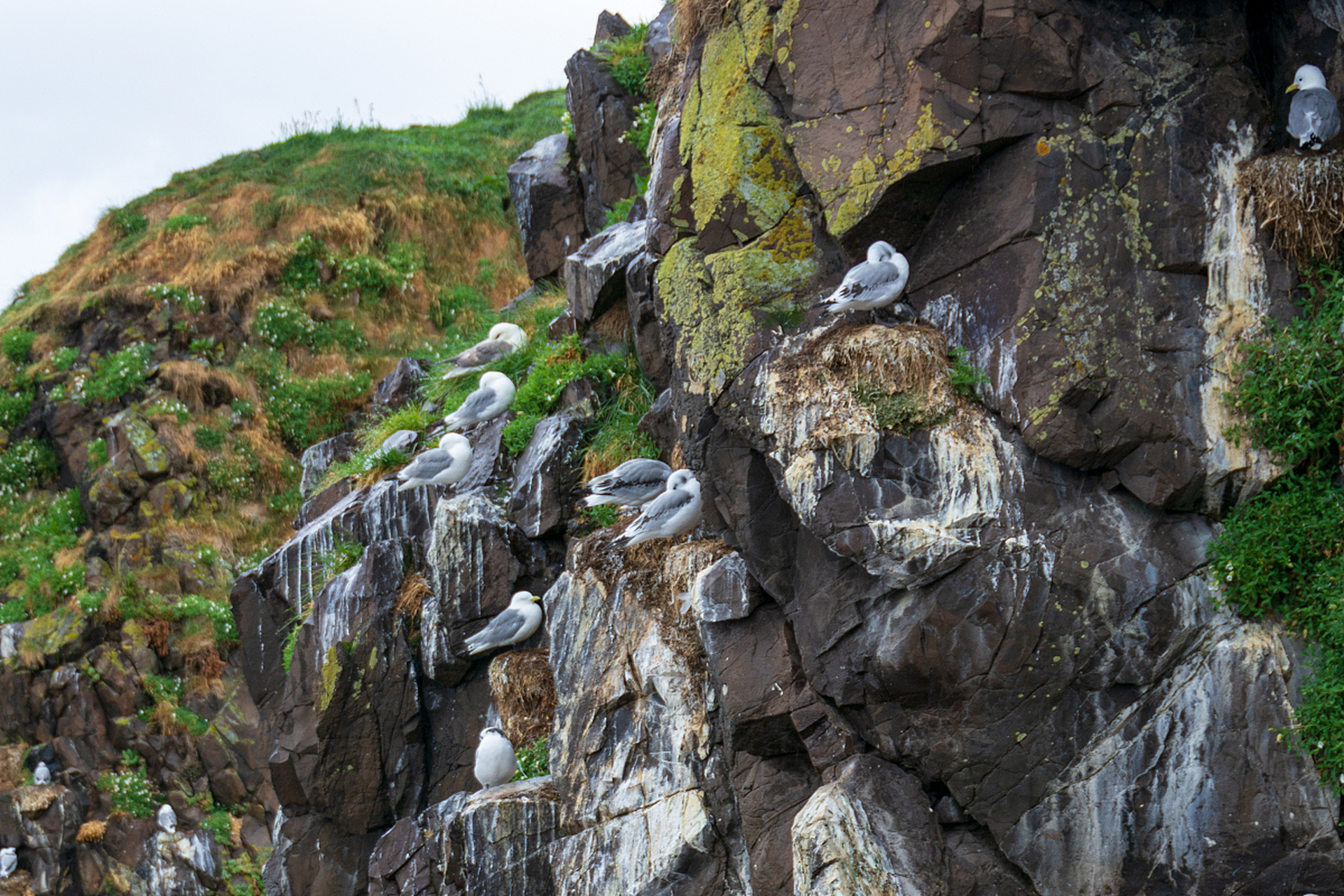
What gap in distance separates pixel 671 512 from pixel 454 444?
142 inches

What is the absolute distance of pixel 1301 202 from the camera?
18.9ft

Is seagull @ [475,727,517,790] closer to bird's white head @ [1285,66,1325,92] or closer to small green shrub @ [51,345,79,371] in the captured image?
bird's white head @ [1285,66,1325,92]

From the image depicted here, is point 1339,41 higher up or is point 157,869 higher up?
point 1339,41

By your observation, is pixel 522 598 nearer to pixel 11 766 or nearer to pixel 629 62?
pixel 629 62

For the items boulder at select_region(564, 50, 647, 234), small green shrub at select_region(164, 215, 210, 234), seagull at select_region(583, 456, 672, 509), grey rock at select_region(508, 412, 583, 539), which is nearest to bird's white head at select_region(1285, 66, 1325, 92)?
seagull at select_region(583, 456, 672, 509)

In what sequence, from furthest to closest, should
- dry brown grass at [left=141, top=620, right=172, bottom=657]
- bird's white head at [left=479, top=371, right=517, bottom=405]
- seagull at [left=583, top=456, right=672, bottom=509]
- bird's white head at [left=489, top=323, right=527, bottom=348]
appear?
dry brown grass at [left=141, top=620, right=172, bottom=657], bird's white head at [left=489, top=323, right=527, bottom=348], bird's white head at [left=479, top=371, right=517, bottom=405], seagull at [left=583, top=456, right=672, bottom=509]

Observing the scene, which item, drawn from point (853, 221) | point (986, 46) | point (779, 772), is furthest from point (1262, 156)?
point (779, 772)

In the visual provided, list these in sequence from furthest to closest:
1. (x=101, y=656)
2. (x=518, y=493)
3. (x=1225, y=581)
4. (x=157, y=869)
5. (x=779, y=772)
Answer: (x=101, y=656) < (x=157, y=869) < (x=518, y=493) < (x=779, y=772) < (x=1225, y=581)

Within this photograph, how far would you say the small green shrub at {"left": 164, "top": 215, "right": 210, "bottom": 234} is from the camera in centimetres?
2064

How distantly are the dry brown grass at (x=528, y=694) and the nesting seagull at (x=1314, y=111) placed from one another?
22.9ft

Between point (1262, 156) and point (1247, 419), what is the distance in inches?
61.6

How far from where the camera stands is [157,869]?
13.2 m

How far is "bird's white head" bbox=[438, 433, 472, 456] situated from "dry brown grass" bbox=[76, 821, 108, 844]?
7553mm

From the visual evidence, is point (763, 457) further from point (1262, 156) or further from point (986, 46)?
point (1262, 156)
